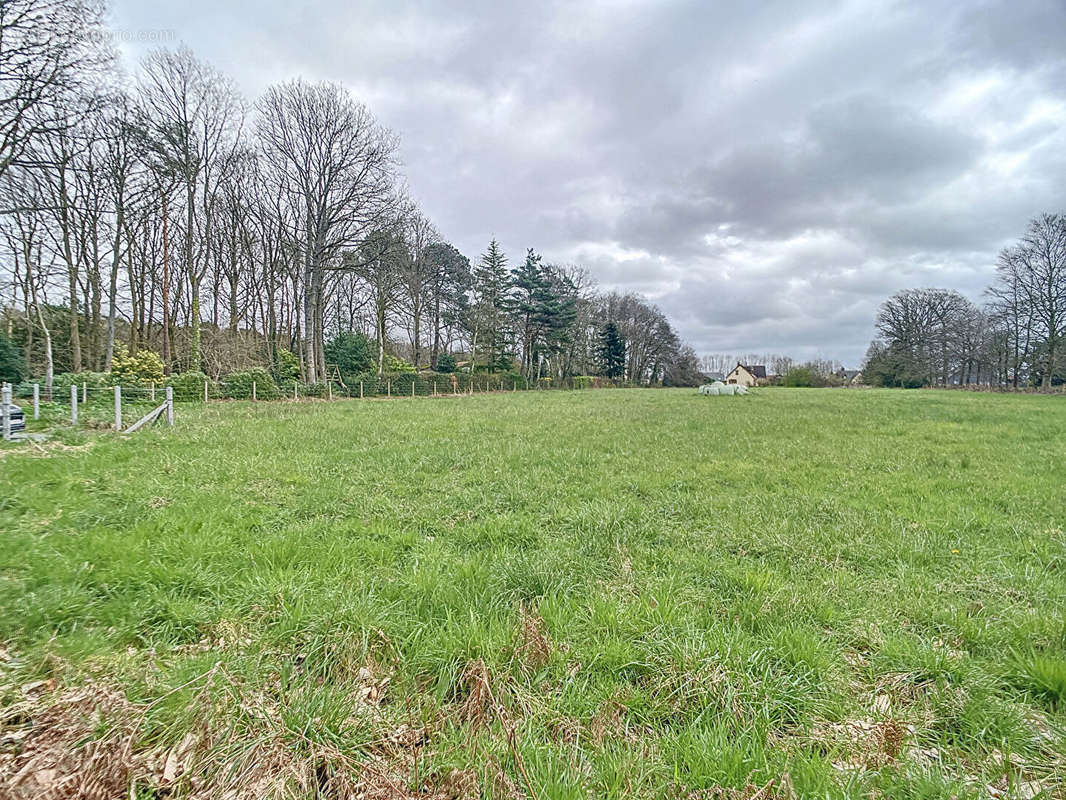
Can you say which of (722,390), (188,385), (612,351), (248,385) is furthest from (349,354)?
(612,351)

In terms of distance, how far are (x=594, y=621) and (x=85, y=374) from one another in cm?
2412

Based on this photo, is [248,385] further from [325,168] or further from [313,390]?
[325,168]

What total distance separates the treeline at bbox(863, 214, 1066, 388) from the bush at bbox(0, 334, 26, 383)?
186 feet

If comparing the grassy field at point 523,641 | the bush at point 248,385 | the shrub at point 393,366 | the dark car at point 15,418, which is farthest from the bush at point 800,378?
the dark car at point 15,418

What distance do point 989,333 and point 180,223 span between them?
6047 centimetres

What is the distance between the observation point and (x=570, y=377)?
47375mm

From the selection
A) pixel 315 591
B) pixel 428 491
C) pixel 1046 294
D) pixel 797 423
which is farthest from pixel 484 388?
pixel 1046 294

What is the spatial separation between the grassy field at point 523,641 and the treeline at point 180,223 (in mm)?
14759

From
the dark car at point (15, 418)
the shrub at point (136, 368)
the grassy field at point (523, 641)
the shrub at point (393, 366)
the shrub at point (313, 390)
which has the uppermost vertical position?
the shrub at point (393, 366)

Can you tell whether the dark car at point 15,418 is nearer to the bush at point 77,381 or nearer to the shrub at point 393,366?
the bush at point 77,381

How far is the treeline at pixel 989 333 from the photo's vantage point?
28.9 m

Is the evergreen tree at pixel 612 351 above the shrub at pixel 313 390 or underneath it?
above

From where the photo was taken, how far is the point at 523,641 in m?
2.37

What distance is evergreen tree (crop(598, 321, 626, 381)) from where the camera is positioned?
52.2m
